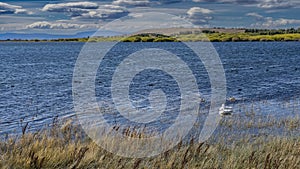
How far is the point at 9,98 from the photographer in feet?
104

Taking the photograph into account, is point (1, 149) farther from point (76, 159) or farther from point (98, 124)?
point (98, 124)

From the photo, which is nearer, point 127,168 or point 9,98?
point 127,168

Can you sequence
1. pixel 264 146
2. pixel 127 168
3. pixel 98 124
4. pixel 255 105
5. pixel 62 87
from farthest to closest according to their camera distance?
pixel 62 87 → pixel 255 105 → pixel 98 124 → pixel 264 146 → pixel 127 168

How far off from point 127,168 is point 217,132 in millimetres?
9003

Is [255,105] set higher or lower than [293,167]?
lower

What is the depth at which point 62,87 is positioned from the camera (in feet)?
130

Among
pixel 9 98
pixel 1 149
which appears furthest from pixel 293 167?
pixel 9 98

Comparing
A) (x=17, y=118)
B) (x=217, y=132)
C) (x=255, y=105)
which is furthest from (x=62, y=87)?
(x=217, y=132)

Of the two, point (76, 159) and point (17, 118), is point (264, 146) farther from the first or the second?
point (17, 118)

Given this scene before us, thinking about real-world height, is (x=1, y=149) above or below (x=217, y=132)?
above

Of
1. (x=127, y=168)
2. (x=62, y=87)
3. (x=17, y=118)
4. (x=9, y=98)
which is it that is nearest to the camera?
(x=127, y=168)

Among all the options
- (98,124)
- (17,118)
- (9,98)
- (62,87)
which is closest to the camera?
(98,124)

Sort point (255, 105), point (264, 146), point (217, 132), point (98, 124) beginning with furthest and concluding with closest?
1. point (255, 105)
2. point (98, 124)
3. point (217, 132)
4. point (264, 146)

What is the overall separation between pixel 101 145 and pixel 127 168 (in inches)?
112
